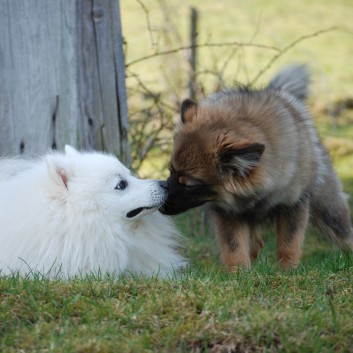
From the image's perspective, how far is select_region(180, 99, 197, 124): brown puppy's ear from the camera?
18.7ft

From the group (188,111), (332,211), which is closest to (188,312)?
(188,111)

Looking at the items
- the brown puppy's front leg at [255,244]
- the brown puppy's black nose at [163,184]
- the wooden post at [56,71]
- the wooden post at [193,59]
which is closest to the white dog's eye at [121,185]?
the brown puppy's black nose at [163,184]

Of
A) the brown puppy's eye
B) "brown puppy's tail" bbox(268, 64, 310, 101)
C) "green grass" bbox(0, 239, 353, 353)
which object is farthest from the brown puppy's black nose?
"brown puppy's tail" bbox(268, 64, 310, 101)

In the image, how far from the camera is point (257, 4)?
21562 millimetres

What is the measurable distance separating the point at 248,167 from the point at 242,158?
109mm

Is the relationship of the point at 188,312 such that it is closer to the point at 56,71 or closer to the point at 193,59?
the point at 56,71

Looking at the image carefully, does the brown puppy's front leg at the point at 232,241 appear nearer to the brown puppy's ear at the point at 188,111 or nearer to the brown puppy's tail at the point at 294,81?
the brown puppy's ear at the point at 188,111

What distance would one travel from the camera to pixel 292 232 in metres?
5.94

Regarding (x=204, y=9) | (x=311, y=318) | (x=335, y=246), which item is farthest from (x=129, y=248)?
(x=204, y=9)

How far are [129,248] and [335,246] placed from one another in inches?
101

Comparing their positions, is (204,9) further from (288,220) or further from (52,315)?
(52,315)

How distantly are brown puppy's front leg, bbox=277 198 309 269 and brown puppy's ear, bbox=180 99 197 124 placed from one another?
41.6 inches

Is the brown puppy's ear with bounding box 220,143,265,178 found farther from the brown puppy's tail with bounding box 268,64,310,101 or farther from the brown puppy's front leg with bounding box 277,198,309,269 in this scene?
the brown puppy's tail with bounding box 268,64,310,101

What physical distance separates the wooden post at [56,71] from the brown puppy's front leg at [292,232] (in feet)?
5.83
